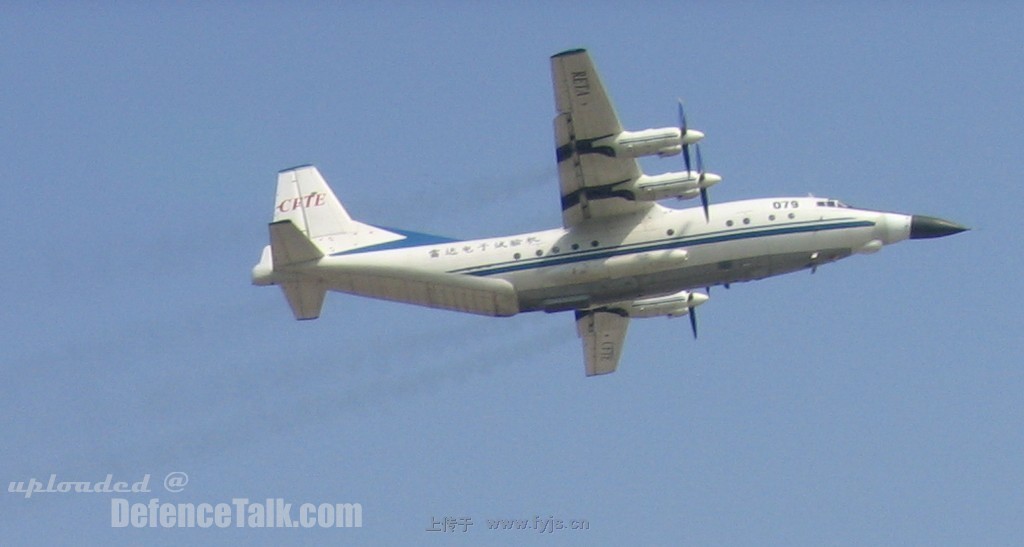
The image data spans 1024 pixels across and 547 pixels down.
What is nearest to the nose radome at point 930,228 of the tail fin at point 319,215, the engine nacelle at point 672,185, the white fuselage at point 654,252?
the white fuselage at point 654,252

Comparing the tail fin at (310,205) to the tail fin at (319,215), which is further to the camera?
the tail fin at (310,205)

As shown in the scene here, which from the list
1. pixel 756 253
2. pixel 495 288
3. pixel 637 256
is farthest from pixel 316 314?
pixel 756 253

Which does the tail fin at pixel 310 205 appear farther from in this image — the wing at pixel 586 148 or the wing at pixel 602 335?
the wing at pixel 602 335

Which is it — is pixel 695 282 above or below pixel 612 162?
below

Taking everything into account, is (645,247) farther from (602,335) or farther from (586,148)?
(602,335)

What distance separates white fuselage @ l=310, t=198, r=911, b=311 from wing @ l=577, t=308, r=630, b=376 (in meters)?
3.04

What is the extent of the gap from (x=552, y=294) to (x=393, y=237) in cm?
371

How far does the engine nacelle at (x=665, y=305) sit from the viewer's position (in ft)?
130

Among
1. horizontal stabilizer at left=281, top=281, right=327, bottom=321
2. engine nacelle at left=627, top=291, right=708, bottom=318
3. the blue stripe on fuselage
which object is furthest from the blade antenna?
horizontal stabilizer at left=281, top=281, right=327, bottom=321

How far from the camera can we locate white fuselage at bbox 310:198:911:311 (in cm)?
3556

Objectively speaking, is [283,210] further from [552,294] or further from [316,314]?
[552,294]

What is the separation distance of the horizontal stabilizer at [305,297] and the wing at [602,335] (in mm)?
6198

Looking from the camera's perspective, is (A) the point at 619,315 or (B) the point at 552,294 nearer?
(B) the point at 552,294

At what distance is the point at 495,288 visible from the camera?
117 ft
